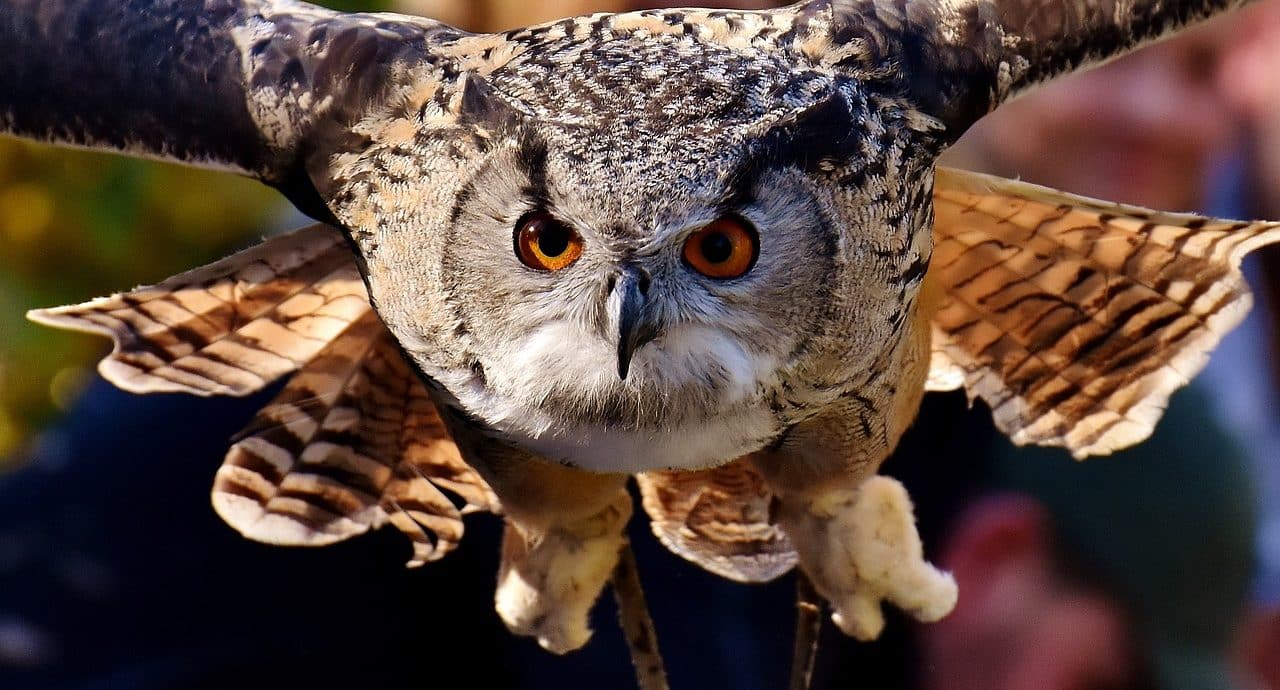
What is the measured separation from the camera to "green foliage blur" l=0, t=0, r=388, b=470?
71.4 inches

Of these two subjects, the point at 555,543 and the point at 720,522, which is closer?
the point at 555,543

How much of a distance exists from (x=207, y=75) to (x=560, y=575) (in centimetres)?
51

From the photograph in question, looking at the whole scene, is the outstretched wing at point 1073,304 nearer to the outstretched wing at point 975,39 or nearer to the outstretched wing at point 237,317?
the outstretched wing at point 975,39

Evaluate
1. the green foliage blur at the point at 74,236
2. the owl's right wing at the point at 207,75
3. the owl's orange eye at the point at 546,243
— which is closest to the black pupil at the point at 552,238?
the owl's orange eye at the point at 546,243

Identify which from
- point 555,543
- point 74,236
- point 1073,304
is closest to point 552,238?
point 555,543

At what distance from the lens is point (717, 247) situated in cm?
80

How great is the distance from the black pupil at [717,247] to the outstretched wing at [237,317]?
0.40 meters

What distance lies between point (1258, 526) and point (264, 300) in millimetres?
1550

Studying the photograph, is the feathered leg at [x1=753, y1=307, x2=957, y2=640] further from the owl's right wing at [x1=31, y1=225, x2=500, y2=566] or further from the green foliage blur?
the green foliage blur

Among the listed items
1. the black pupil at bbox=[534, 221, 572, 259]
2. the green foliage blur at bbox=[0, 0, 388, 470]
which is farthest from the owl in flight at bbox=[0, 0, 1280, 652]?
the green foliage blur at bbox=[0, 0, 388, 470]

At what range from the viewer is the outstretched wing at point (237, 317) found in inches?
42.2

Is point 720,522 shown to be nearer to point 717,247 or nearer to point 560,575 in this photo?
point 560,575

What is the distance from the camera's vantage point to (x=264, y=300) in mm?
1135

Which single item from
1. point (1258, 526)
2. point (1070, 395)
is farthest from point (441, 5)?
point (1258, 526)
